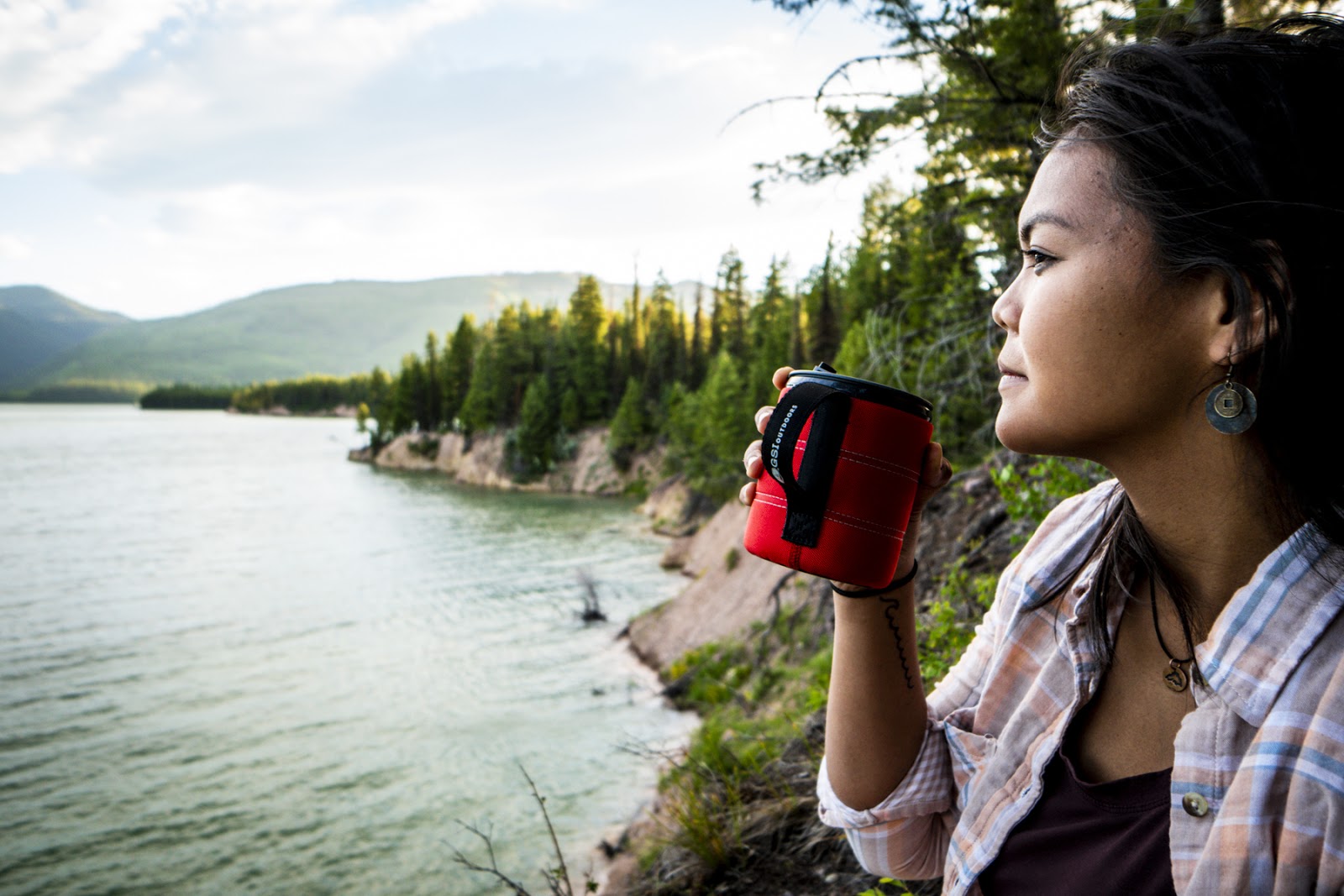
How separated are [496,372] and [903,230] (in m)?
63.3

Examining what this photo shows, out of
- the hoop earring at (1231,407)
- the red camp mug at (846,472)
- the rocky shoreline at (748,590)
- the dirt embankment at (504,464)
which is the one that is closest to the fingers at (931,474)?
the red camp mug at (846,472)

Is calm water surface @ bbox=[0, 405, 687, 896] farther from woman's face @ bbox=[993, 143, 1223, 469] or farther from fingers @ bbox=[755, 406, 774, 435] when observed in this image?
woman's face @ bbox=[993, 143, 1223, 469]

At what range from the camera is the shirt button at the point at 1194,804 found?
3.45 feet

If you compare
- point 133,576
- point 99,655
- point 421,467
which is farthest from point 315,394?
point 99,655

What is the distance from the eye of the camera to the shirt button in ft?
3.45

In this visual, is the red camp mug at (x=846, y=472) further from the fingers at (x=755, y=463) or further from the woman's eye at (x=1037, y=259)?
the woman's eye at (x=1037, y=259)

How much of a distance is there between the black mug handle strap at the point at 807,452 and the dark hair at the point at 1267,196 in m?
0.52

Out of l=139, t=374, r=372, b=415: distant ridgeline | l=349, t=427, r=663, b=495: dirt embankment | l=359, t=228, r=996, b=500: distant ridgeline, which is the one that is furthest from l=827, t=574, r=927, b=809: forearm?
l=139, t=374, r=372, b=415: distant ridgeline

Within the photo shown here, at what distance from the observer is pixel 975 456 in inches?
402

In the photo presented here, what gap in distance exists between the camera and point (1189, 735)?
1101 millimetres

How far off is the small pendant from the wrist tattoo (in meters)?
0.40

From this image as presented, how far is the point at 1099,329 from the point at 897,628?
24.6 inches

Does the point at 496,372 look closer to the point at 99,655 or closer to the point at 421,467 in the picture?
the point at 421,467

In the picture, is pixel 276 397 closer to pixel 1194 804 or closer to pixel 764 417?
pixel 764 417
